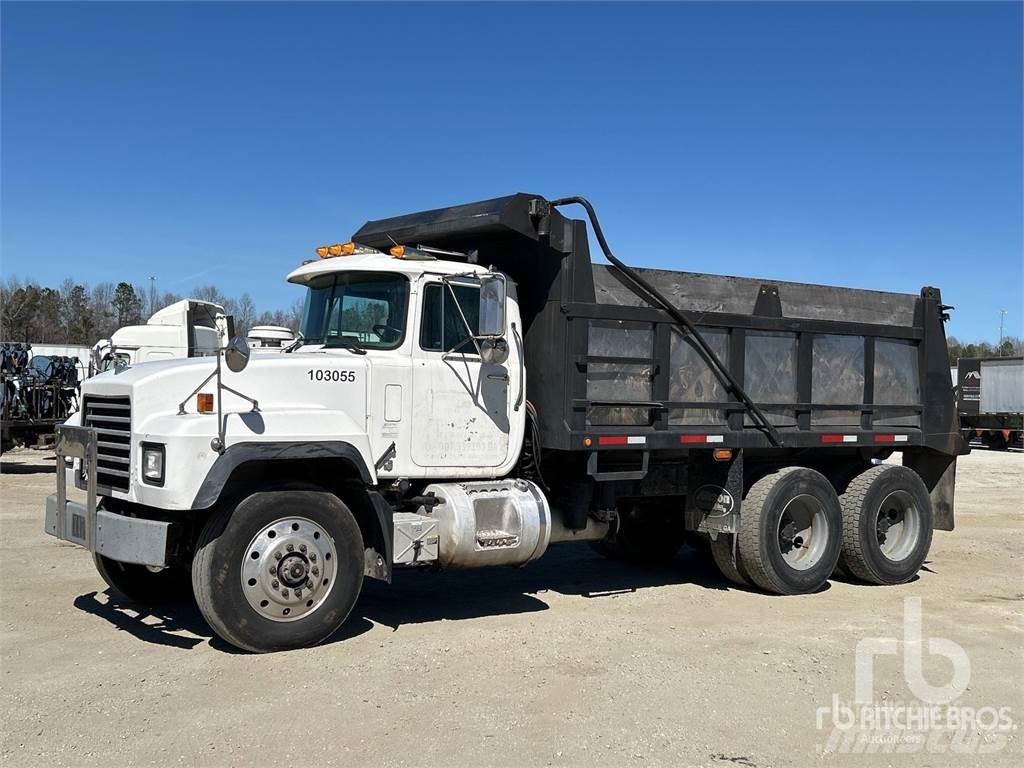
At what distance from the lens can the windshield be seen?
23.9ft

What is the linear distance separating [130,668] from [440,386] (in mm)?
2853

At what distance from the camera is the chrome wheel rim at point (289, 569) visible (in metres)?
6.33

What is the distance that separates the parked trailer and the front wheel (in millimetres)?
31130

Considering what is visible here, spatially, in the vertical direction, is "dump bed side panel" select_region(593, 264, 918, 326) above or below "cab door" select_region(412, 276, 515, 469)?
above

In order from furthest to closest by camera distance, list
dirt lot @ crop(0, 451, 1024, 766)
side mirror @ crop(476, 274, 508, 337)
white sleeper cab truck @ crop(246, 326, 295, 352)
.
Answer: white sleeper cab truck @ crop(246, 326, 295, 352), side mirror @ crop(476, 274, 508, 337), dirt lot @ crop(0, 451, 1024, 766)

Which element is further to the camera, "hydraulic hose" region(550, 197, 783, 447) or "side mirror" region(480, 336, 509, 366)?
"hydraulic hose" region(550, 197, 783, 447)

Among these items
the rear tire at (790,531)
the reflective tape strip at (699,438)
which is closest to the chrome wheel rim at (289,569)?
the reflective tape strip at (699,438)

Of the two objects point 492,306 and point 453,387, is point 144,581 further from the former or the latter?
point 492,306

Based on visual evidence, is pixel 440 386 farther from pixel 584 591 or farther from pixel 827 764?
pixel 827 764

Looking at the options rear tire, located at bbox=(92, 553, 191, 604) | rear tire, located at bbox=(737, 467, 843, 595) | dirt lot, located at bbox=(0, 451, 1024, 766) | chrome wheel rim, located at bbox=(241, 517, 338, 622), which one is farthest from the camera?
rear tire, located at bbox=(737, 467, 843, 595)

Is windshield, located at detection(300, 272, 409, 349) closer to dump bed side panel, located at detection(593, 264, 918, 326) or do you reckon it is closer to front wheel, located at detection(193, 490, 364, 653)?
front wheel, located at detection(193, 490, 364, 653)

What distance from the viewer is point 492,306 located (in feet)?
23.6

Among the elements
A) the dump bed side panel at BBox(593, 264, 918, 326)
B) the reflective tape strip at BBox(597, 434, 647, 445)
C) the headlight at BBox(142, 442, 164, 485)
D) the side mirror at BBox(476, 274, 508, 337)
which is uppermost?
the dump bed side panel at BBox(593, 264, 918, 326)

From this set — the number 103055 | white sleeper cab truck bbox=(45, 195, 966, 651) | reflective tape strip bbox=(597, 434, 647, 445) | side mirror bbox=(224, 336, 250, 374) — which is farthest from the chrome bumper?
reflective tape strip bbox=(597, 434, 647, 445)
